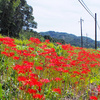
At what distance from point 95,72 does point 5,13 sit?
56.1 feet

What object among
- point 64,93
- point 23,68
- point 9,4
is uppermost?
point 9,4

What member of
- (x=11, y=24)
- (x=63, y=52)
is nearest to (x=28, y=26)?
(x=11, y=24)

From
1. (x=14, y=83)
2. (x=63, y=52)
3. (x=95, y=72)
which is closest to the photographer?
(x=14, y=83)

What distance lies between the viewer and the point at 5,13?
64.3 ft

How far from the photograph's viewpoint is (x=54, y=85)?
3248mm

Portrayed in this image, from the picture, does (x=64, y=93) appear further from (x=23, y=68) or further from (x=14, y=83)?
(x=23, y=68)

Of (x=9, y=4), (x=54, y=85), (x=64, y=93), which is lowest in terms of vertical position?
(x=64, y=93)

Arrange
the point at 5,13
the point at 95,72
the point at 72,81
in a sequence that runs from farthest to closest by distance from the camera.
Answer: the point at 5,13, the point at 95,72, the point at 72,81

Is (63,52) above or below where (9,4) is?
below

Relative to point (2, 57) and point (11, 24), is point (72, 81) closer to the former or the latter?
point (2, 57)

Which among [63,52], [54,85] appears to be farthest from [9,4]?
[54,85]

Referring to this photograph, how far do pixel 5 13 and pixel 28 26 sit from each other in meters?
9.38

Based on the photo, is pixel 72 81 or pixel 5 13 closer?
pixel 72 81

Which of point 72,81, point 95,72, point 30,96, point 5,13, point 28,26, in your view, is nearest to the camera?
point 30,96
